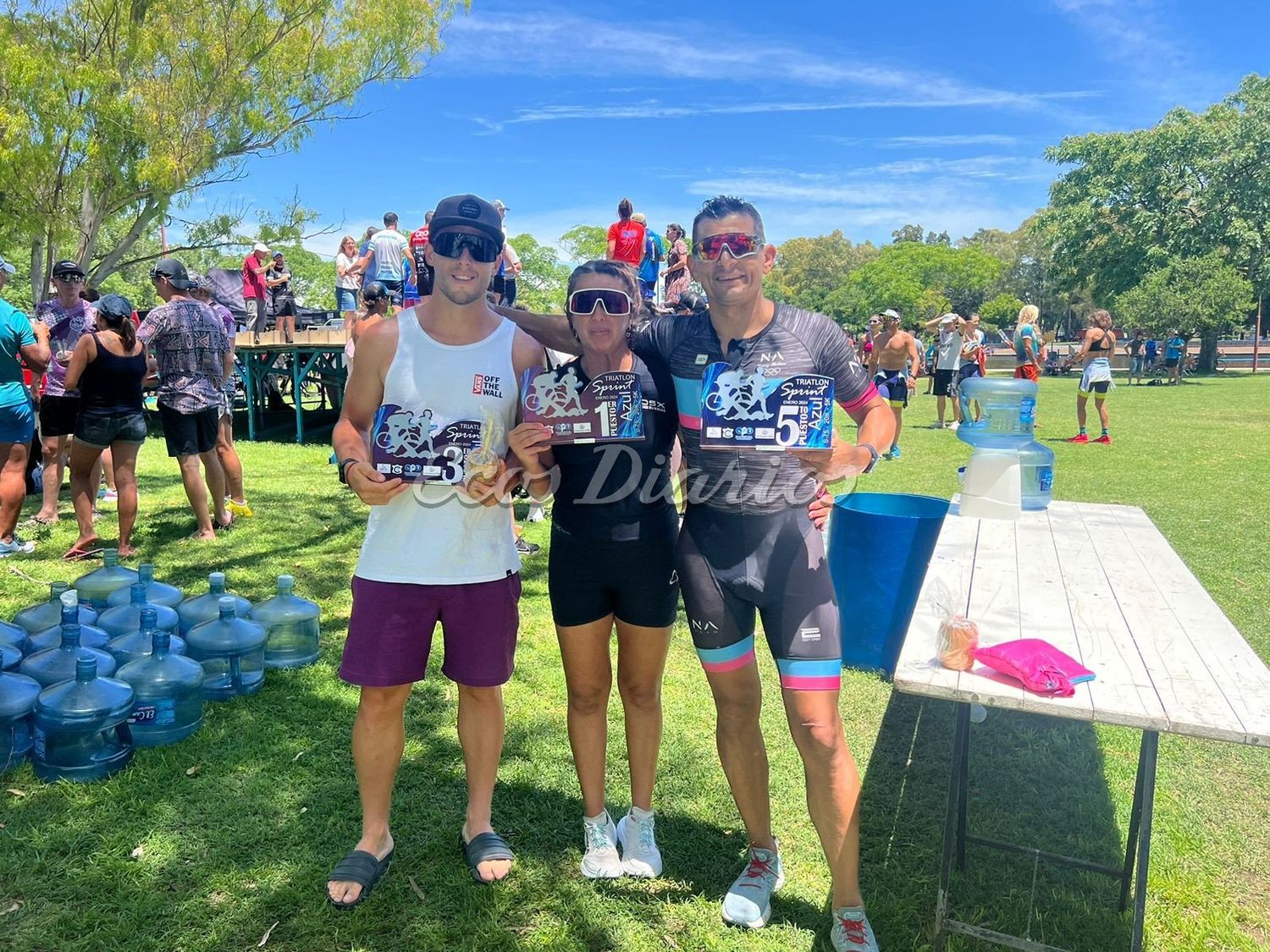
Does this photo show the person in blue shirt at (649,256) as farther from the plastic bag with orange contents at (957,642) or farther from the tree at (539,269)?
the tree at (539,269)

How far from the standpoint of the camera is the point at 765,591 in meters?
2.64

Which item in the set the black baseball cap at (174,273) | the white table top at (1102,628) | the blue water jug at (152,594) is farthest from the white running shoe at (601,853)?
the black baseball cap at (174,273)

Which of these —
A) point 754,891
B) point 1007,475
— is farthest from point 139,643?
point 1007,475

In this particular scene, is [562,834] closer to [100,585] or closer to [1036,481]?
[1036,481]

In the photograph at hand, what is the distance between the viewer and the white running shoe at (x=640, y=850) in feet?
9.86

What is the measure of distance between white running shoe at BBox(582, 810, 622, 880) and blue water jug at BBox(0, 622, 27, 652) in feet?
9.52

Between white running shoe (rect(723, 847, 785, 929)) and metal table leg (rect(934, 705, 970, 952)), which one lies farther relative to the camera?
white running shoe (rect(723, 847, 785, 929))

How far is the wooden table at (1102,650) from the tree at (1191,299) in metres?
37.4

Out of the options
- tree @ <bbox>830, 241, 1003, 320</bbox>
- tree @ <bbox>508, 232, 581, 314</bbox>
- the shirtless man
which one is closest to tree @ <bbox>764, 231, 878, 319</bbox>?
tree @ <bbox>830, 241, 1003, 320</bbox>

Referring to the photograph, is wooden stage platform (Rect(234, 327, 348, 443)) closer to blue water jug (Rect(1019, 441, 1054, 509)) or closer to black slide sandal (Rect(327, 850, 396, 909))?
blue water jug (Rect(1019, 441, 1054, 509))

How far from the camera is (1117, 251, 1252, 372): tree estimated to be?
34406 millimetres

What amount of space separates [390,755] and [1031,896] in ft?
7.66

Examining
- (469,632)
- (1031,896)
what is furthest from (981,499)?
(469,632)

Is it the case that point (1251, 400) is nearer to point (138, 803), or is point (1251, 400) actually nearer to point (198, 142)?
point (198, 142)
